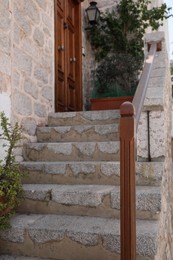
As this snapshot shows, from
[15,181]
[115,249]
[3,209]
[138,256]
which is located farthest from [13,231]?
[138,256]

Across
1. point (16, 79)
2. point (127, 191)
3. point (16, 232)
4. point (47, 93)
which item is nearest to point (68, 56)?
point (47, 93)

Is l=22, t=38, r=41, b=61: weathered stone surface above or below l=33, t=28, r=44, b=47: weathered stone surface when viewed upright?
below

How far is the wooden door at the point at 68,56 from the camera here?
3594mm

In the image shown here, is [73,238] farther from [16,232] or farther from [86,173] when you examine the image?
[86,173]

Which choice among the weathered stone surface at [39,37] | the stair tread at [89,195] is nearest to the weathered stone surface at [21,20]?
the weathered stone surface at [39,37]

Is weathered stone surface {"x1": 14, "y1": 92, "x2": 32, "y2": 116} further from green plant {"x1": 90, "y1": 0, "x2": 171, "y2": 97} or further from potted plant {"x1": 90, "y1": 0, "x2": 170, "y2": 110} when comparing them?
green plant {"x1": 90, "y1": 0, "x2": 171, "y2": 97}

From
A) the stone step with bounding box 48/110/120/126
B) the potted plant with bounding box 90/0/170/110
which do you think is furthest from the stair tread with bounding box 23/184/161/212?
the potted plant with bounding box 90/0/170/110

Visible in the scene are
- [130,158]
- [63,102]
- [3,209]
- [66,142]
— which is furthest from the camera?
[63,102]

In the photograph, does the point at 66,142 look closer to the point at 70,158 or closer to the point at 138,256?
the point at 70,158

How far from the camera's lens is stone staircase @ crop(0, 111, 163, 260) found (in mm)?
1521

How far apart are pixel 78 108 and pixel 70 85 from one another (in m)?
0.45

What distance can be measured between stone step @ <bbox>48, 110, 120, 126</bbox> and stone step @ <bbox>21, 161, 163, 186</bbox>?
731mm

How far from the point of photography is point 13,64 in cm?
231

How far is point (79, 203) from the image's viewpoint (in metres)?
1.80
